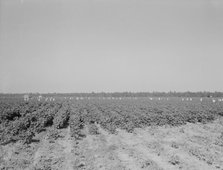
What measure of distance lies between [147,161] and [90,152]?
247cm

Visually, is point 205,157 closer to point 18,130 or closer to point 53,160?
point 53,160

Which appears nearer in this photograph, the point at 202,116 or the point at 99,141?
the point at 99,141

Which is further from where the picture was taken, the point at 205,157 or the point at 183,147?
the point at 183,147

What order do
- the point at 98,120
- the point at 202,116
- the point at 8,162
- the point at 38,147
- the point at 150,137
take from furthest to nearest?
the point at 202,116, the point at 98,120, the point at 150,137, the point at 38,147, the point at 8,162

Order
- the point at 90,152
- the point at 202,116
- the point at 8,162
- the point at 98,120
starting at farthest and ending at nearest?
1. the point at 202,116
2. the point at 98,120
3. the point at 90,152
4. the point at 8,162

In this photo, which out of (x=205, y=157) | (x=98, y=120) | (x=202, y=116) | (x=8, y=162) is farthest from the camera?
(x=202, y=116)

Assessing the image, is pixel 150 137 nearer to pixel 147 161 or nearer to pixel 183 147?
pixel 183 147

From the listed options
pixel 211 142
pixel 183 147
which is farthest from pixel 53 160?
pixel 211 142

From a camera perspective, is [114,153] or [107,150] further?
[107,150]

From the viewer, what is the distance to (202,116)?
19219 millimetres

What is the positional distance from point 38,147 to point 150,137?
586 centimetres

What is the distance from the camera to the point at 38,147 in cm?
962

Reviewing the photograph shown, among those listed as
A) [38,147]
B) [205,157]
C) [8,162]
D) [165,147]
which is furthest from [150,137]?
[8,162]

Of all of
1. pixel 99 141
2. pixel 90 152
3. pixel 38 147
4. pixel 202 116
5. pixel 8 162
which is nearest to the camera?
pixel 8 162
